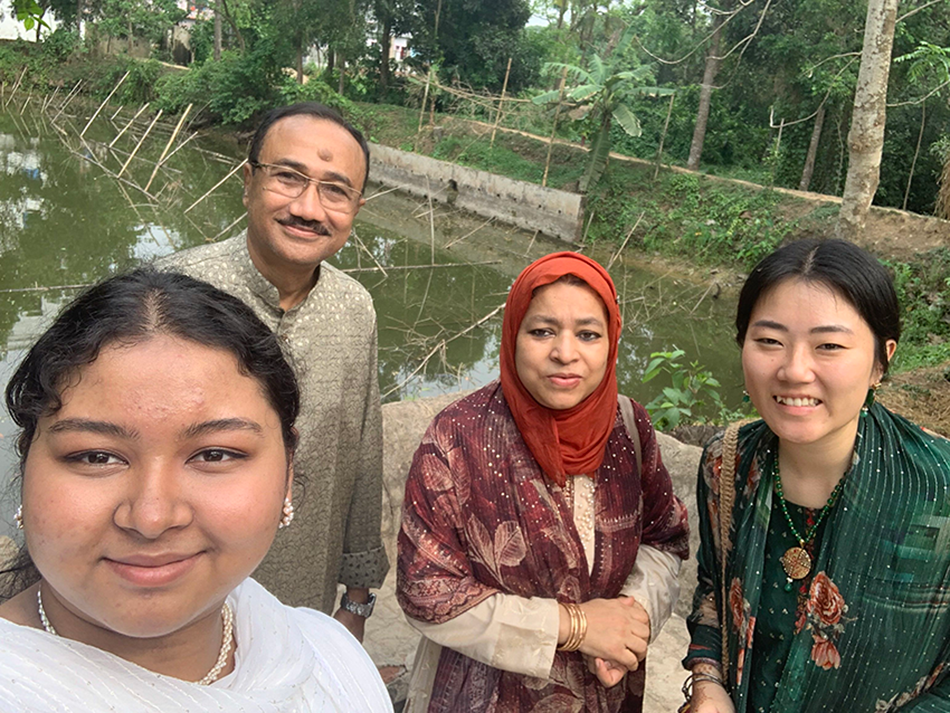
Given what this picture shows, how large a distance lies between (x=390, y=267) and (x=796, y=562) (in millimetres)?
5537

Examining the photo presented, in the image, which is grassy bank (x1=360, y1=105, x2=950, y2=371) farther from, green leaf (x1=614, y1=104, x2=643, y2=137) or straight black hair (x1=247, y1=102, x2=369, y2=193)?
straight black hair (x1=247, y1=102, x2=369, y2=193)

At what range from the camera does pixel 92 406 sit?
823mm

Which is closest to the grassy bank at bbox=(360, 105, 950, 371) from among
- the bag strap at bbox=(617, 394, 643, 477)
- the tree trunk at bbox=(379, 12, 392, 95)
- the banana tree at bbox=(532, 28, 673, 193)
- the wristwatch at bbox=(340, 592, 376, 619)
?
the banana tree at bbox=(532, 28, 673, 193)

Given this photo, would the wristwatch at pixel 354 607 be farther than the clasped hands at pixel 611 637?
Yes

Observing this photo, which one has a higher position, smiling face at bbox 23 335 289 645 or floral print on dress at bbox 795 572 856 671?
smiling face at bbox 23 335 289 645

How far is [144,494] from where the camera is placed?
789 mm

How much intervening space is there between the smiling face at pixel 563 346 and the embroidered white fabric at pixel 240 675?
67 centimetres

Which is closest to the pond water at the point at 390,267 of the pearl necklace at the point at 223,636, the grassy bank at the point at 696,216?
the grassy bank at the point at 696,216

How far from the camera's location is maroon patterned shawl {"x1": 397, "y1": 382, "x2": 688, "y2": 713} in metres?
1.59

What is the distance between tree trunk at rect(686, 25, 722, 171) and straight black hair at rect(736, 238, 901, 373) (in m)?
13.0

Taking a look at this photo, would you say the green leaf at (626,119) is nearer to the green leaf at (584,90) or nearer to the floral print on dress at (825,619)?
the green leaf at (584,90)

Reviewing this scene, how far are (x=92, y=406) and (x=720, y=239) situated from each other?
12.4 meters

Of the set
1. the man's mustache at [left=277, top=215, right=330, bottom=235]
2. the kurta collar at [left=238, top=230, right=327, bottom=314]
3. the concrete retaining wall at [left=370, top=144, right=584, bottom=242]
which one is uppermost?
the concrete retaining wall at [left=370, top=144, right=584, bottom=242]

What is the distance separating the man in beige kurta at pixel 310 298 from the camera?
5.94 feet
